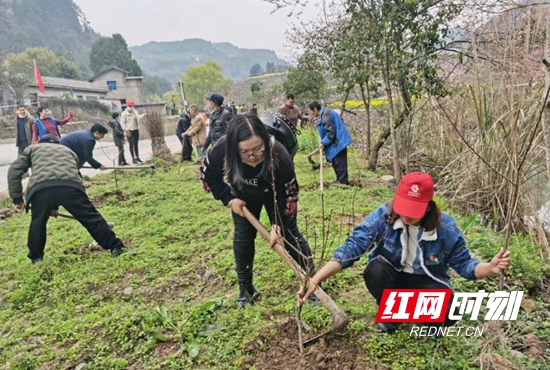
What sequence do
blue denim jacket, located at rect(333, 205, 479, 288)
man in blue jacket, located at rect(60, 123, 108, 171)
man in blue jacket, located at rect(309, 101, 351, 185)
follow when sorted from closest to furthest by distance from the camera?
blue denim jacket, located at rect(333, 205, 479, 288) → man in blue jacket, located at rect(60, 123, 108, 171) → man in blue jacket, located at rect(309, 101, 351, 185)

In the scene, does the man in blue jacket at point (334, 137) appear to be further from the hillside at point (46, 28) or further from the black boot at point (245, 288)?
the hillside at point (46, 28)

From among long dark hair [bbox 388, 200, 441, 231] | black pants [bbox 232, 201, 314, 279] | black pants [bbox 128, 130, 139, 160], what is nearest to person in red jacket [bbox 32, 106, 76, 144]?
black pants [bbox 128, 130, 139, 160]

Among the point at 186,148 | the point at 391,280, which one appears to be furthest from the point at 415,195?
the point at 186,148

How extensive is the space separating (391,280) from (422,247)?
266mm

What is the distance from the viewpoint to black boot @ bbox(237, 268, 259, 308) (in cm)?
267

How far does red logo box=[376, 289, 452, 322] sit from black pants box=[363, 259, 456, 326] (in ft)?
0.08

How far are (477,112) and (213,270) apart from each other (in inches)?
128

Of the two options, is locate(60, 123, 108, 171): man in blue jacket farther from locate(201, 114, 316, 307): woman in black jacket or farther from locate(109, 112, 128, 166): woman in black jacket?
locate(109, 112, 128, 166): woman in black jacket

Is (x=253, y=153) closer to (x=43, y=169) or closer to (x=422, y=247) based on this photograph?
(x=422, y=247)

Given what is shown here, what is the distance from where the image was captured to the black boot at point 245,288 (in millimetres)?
2672

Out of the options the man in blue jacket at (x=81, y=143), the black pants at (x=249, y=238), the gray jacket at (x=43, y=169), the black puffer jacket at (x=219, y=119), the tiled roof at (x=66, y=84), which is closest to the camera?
the black pants at (x=249, y=238)

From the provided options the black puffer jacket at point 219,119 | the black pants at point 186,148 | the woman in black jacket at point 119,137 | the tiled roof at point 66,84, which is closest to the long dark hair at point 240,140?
the black puffer jacket at point 219,119

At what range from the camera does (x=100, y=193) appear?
6695 mm

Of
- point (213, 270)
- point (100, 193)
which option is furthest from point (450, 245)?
point (100, 193)
